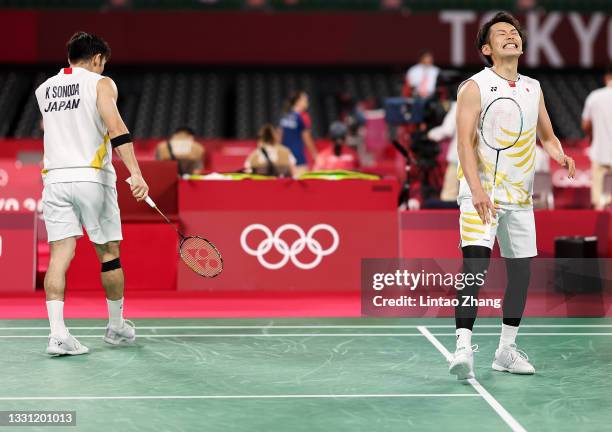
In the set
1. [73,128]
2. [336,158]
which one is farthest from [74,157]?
[336,158]

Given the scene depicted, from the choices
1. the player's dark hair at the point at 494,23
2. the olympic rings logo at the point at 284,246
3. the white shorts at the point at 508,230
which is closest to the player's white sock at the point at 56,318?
the white shorts at the point at 508,230

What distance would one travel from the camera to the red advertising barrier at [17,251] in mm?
8422

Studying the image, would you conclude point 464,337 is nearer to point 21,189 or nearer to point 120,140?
point 120,140

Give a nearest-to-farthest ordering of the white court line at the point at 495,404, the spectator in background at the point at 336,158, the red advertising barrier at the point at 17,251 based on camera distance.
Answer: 1. the white court line at the point at 495,404
2. the red advertising barrier at the point at 17,251
3. the spectator in background at the point at 336,158

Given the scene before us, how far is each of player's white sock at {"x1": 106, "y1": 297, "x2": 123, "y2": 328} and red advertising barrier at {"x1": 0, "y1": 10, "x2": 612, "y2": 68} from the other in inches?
548

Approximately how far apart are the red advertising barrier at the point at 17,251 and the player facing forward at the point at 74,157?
2.72 meters

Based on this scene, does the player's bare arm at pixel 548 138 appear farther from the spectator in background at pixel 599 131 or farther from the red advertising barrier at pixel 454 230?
the spectator in background at pixel 599 131

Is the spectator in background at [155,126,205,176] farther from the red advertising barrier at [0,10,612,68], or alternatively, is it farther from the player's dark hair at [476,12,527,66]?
the red advertising barrier at [0,10,612,68]

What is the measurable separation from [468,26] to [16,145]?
30.3 ft

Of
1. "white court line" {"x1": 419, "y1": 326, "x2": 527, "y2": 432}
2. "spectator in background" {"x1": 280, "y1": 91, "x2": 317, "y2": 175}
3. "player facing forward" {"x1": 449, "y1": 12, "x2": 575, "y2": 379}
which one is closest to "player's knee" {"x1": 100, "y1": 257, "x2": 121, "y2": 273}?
"white court line" {"x1": 419, "y1": 326, "x2": 527, "y2": 432}

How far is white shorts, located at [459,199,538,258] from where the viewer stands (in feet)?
16.4

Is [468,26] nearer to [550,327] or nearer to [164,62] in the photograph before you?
[164,62]

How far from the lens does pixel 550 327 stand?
6.82 meters

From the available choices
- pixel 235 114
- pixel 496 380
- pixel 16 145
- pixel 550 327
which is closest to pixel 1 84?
pixel 235 114
